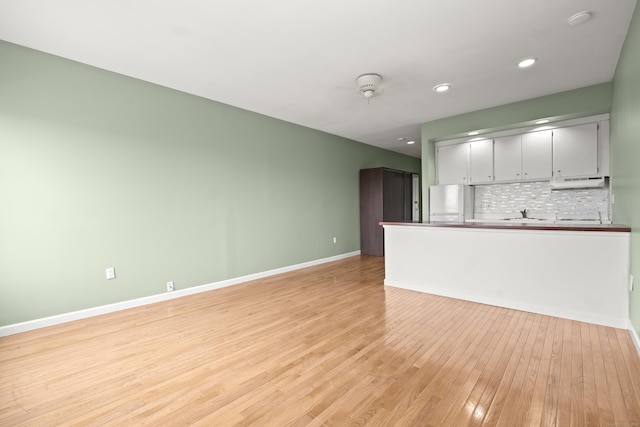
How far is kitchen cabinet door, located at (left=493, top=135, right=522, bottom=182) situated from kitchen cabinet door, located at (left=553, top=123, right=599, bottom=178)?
0.46m

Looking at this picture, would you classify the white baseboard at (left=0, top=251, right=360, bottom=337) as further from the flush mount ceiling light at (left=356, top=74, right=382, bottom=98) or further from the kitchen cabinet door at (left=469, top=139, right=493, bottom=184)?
the kitchen cabinet door at (left=469, top=139, right=493, bottom=184)

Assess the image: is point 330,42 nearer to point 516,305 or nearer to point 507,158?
point 516,305

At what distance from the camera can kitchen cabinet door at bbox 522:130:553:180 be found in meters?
4.51

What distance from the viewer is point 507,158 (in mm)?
4879

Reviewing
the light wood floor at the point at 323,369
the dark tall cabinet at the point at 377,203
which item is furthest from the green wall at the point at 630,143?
the dark tall cabinet at the point at 377,203

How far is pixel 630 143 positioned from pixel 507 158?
2.29m

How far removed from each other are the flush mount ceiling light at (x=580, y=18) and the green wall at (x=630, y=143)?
0.29m

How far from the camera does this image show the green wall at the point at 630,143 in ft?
7.66

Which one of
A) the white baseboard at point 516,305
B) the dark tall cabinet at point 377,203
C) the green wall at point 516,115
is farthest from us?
the dark tall cabinet at point 377,203

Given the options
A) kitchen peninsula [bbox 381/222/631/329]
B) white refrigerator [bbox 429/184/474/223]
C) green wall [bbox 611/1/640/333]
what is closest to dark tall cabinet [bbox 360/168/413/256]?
white refrigerator [bbox 429/184/474/223]

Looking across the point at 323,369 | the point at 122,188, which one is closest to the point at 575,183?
the point at 323,369

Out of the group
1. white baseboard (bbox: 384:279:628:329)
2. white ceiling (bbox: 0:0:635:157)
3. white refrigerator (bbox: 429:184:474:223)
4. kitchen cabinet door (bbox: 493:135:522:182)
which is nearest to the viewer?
white ceiling (bbox: 0:0:635:157)

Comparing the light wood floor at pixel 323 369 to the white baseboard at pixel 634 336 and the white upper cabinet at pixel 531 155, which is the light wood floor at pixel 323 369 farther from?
the white upper cabinet at pixel 531 155

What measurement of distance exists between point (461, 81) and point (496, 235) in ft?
6.37
